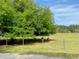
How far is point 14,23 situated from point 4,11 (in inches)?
171

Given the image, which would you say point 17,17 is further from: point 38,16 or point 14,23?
point 38,16

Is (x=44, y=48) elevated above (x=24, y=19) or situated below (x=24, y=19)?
below

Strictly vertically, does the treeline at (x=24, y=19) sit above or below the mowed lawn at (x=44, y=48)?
above

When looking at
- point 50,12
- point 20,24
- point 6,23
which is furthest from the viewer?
point 50,12

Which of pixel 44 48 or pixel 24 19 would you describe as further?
pixel 24 19

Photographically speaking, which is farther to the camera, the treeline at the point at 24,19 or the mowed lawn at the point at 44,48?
the treeline at the point at 24,19

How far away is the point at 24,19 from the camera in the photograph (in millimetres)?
35062

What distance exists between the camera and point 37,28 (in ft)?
131

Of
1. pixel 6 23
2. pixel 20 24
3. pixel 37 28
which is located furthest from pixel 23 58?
pixel 37 28

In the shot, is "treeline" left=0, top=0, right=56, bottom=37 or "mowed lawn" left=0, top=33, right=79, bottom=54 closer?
"mowed lawn" left=0, top=33, right=79, bottom=54

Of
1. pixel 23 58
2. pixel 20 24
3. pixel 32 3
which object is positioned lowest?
pixel 23 58

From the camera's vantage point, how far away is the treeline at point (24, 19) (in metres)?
31.3

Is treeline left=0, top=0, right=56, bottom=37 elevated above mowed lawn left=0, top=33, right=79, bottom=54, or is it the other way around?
treeline left=0, top=0, right=56, bottom=37

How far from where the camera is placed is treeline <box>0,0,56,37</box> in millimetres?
31312
